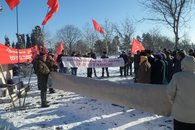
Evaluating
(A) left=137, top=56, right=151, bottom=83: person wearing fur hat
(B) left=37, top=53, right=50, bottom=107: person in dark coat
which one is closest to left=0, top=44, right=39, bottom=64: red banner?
(B) left=37, top=53, right=50, bottom=107: person in dark coat

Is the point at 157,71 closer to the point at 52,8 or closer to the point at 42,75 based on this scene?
the point at 42,75

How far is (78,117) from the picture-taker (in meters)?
8.44

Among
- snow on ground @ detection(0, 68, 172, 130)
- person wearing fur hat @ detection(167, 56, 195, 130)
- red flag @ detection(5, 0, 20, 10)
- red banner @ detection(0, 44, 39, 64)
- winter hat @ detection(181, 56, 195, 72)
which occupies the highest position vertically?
red flag @ detection(5, 0, 20, 10)

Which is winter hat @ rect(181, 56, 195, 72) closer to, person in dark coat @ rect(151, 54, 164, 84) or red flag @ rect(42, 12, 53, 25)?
Result: person in dark coat @ rect(151, 54, 164, 84)

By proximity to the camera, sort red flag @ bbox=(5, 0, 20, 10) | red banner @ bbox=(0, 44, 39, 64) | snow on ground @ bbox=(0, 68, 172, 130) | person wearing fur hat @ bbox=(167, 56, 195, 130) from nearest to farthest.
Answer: person wearing fur hat @ bbox=(167, 56, 195, 130) < snow on ground @ bbox=(0, 68, 172, 130) < red flag @ bbox=(5, 0, 20, 10) < red banner @ bbox=(0, 44, 39, 64)

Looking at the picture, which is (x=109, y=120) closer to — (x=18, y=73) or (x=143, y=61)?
(x=143, y=61)

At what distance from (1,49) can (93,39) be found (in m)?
70.9

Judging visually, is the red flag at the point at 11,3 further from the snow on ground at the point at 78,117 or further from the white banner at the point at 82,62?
the white banner at the point at 82,62

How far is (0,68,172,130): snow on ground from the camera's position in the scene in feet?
24.3

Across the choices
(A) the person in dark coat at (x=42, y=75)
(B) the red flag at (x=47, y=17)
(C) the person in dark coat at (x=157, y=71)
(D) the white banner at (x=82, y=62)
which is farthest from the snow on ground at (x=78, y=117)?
(D) the white banner at (x=82, y=62)

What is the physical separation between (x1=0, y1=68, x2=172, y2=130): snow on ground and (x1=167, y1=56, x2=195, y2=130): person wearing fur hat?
2.37 metres

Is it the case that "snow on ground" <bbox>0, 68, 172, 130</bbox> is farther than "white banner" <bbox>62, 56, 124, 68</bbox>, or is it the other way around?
"white banner" <bbox>62, 56, 124, 68</bbox>

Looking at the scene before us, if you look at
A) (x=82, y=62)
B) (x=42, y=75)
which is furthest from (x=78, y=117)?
(x=82, y=62)

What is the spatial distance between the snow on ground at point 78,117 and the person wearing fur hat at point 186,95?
93.3 inches
